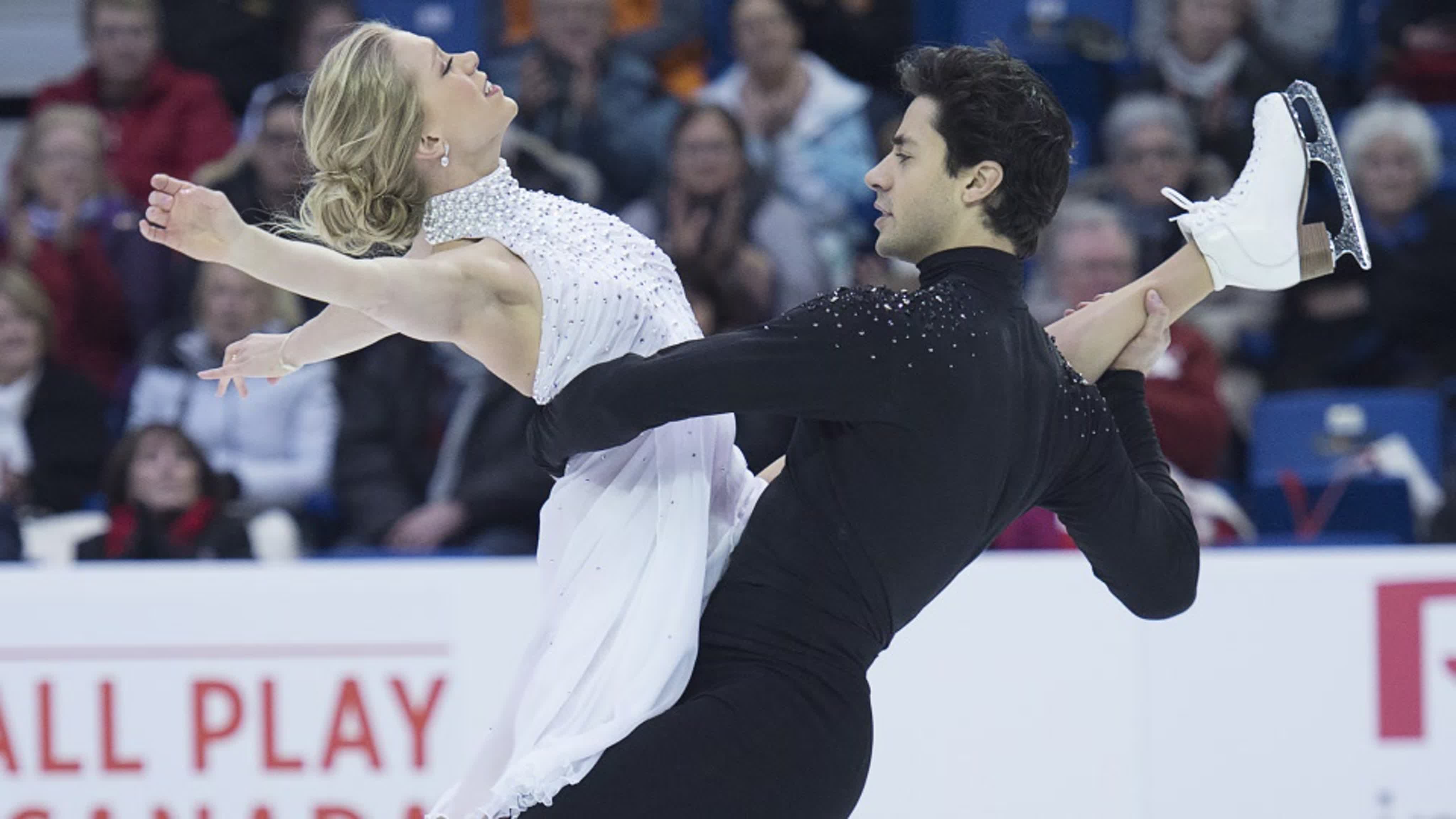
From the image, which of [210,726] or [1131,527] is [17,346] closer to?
[210,726]

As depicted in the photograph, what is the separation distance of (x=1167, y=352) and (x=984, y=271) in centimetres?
278

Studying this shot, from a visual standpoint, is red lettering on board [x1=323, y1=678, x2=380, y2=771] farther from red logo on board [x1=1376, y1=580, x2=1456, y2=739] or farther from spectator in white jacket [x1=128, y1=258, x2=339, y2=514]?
red logo on board [x1=1376, y1=580, x2=1456, y2=739]

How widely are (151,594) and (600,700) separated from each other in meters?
1.76

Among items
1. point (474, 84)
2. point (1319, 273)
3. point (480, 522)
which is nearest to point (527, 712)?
point (474, 84)

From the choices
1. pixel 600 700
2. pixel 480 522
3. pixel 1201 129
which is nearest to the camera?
pixel 600 700

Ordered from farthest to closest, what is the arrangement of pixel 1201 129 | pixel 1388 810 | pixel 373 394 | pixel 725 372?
pixel 1201 129 < pixel 373 394 < pixel 1388 810 < pixel 725 372

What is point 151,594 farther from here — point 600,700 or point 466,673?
point 600,700

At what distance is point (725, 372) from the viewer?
7.17ft

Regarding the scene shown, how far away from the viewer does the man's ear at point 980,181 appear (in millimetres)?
2338

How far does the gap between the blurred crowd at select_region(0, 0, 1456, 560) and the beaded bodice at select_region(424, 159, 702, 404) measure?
218 centimetres

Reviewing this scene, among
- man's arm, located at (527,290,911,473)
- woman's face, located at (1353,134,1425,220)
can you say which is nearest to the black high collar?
man's arm, located at (527,290,911,473)

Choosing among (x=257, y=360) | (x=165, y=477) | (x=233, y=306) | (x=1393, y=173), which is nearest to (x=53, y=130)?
(x=233, y=306)

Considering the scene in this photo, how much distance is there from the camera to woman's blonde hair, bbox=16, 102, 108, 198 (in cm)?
605

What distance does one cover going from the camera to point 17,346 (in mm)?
5559
